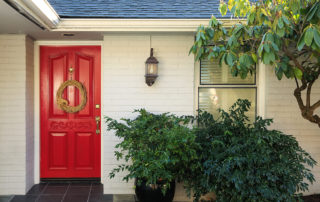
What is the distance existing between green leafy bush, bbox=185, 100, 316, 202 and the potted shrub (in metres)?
0.21

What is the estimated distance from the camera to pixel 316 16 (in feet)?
8.81

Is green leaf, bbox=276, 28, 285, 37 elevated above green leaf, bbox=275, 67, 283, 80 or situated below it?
above

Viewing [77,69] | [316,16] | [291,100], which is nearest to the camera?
[316,16]

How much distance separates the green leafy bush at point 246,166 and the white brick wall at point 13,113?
240 cm

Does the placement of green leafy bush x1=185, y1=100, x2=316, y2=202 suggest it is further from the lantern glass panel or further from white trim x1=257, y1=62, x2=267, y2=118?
the lantern glass panel

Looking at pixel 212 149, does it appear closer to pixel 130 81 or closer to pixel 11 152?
pixel 130 81

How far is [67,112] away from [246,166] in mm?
2817

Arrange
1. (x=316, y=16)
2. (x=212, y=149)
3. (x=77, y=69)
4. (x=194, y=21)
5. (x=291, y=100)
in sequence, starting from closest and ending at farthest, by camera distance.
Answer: (x=316, y=16) < (x=212, y=149) < (x=194, y=21) < (x=291, y=100) < (x=77, y=69)

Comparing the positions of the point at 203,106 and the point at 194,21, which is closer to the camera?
the point at 194,21

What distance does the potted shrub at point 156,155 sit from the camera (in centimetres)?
352

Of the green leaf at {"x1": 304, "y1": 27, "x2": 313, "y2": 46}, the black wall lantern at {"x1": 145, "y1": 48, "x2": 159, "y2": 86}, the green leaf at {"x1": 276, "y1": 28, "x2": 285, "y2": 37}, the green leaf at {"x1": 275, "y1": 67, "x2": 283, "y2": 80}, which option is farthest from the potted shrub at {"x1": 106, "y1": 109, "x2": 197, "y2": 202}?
the green leaf at {"x1": 304, "y1": 27, "x2": 313, "y2": 46}

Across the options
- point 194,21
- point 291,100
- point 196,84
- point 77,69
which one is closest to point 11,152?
point 77,69

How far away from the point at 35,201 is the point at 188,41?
3.00 metres

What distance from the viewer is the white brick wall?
4.45 metres
